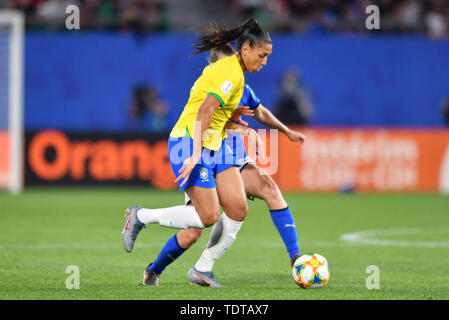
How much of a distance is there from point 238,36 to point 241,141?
0.93 metres

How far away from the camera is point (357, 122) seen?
20609 millimetres

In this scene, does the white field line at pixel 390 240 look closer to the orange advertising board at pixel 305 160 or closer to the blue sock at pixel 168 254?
the blue sock at pixel 168 254

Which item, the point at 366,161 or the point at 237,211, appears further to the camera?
the point at 366,161

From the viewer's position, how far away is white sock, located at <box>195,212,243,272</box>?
7.26 m

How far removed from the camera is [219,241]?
732 centimetres

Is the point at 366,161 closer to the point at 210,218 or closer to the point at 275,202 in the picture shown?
the point at 275,202

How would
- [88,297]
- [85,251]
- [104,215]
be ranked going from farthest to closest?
[104,215] → [85,251] → [88,297]

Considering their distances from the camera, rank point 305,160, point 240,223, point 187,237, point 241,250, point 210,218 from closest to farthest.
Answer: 1. point 210,218
2. point 187,237
3. point 240,223
4. point 241,250
5. point 305,160

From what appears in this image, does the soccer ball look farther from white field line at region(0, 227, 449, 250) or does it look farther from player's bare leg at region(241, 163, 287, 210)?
white field line at region(0, 227, 449, 250)

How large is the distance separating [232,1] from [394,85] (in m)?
4.15

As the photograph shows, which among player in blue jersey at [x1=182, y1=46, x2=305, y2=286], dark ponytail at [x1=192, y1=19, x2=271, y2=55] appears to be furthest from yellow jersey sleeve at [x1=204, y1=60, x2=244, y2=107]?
player in blue jersey at [x1=182, y1=46, x2=305, y2=286]

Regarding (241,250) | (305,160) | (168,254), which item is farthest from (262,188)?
(305,160)
